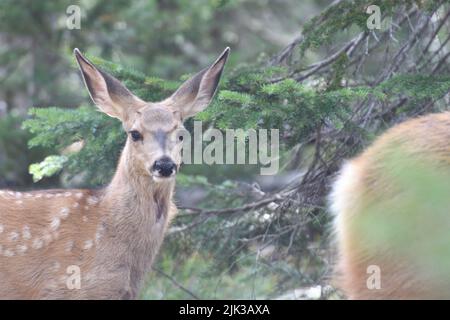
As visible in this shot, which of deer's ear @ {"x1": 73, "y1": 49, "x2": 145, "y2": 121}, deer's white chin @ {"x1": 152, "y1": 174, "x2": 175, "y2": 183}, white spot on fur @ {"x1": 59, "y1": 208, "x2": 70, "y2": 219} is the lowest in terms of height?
white spot on fur @ {"x1": 59, "y1": 208, "x2": 70, "y2": 219}

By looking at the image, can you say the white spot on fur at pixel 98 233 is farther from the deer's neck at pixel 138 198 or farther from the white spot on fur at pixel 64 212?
the white spot on fur at pixel 64 212

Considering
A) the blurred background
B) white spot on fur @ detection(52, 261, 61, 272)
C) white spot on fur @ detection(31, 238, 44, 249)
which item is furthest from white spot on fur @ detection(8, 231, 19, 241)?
the blurred background

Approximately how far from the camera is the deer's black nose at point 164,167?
6301 millimetres

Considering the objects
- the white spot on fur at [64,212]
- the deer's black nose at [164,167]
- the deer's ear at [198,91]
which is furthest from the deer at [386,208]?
the white spot on fur at [64,212]

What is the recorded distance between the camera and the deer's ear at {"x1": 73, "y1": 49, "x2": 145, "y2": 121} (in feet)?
21.7

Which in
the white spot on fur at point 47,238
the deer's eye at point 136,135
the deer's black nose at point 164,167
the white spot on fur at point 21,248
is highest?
the deer's eye at point 136,135

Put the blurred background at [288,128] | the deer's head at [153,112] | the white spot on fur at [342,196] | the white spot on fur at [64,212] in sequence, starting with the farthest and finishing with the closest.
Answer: the blurred background at [288,128] → the white spot on fur at [64,212] → the deer's head at [153,112] → the white spot on fur at [342,196]

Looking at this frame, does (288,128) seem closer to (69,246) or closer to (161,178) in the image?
(161,178)

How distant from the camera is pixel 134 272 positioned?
651cm

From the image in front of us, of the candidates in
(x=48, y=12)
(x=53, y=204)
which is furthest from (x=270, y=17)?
(x=53, y=204)

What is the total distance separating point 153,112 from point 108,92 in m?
0.38

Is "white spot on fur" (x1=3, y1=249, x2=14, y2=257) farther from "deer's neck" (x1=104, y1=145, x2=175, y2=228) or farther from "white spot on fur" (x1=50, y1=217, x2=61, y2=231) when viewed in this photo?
"deer's neck" (x1=104, y1=145, x2=175, y2=228)

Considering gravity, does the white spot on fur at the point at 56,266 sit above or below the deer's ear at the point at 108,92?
below

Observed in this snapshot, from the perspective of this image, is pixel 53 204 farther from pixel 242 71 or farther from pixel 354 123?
pixel 354 123
